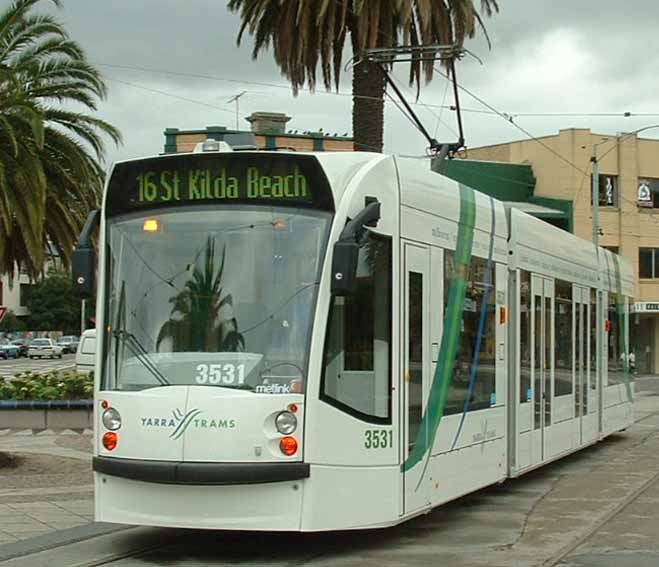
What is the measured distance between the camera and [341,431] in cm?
944

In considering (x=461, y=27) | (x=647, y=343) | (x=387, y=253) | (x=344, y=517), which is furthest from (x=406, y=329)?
(x=647, y=343)

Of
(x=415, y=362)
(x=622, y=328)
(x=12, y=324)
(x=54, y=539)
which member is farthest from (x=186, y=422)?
(x=12, y=324)

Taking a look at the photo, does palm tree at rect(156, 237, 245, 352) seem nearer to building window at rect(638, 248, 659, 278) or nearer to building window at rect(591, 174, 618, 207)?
building window at rect(591, 174, 618, 207)

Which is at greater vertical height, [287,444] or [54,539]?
[287,444]

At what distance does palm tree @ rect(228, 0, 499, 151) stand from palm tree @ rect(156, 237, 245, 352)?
1094cm

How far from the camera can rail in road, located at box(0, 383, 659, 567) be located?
9883 mm

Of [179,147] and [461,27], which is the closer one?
[461,27]

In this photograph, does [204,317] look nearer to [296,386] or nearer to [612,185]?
[296,386]

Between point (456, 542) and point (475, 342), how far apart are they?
2.26 meters

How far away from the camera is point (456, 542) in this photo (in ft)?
Result: 35.8

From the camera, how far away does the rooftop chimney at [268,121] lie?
48.7 m

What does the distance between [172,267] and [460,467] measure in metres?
3.64

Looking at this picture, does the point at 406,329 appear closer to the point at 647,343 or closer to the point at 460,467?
the point at 460,467

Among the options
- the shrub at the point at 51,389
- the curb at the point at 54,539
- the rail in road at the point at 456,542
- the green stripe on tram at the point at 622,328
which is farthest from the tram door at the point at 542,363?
the shrub at the point at 51,389
